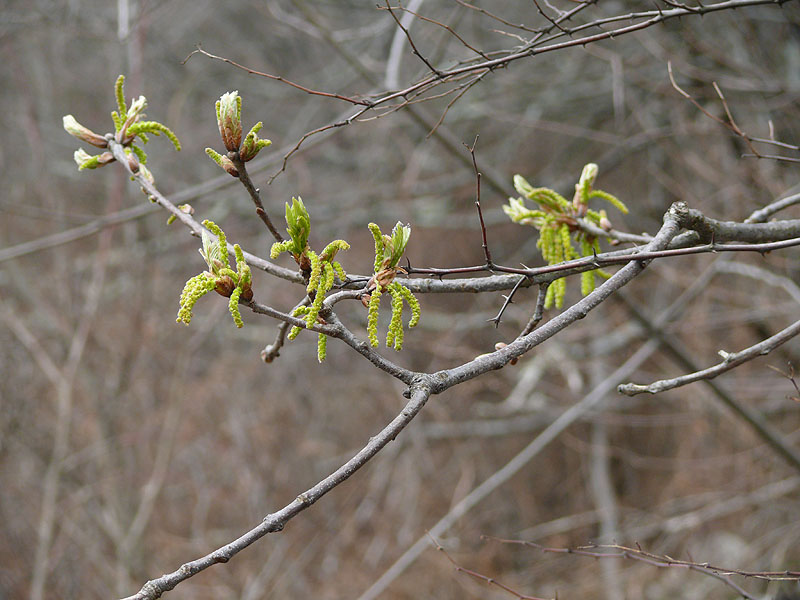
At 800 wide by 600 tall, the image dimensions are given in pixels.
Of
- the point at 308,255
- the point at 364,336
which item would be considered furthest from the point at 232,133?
the point at 364,336

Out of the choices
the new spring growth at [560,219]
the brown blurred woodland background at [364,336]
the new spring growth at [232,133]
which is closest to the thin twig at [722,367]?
the new spring growth at [560,219]

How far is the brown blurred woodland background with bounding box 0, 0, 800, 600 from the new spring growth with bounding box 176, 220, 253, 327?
183 centimetres

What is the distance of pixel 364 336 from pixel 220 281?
15.8 feet

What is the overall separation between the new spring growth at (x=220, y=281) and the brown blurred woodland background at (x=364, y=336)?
183 cm

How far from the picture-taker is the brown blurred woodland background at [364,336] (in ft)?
14.0

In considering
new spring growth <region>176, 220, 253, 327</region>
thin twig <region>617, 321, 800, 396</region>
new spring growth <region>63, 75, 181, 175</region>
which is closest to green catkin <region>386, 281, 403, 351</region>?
new spring growth <region>176, 220, 253, 327</region>

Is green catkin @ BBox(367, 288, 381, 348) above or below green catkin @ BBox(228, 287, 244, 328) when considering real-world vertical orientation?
below

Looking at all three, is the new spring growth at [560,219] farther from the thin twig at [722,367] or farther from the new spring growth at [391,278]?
the new spring growth at [391,278]

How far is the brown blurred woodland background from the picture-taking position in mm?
4258

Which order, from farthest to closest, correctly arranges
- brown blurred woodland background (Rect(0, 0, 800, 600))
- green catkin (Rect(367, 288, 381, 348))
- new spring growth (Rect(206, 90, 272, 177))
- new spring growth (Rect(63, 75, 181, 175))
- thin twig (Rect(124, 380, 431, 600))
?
1. brown blurred woodland background (Rect(0, 0, 800, 600))
2. new spring growth (Rect(63, 75, 181, 175))
3. new spring growth (Rect(206, 90, 272, 177))
4. green catkin (Rect(367, 288, 381, 348))
5. thin twig (Rect(124, 380, 431, 600))

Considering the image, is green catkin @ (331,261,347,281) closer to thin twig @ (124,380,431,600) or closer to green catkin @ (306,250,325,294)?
green catkin @ (306,250,325,294)

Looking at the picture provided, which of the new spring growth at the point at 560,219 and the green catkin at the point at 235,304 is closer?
the green catkin at the point at 235,304

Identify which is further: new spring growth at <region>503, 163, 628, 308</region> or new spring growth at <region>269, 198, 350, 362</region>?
new spring growth at <region>503, 163, 628, 308</region>

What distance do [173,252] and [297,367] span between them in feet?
5.53
